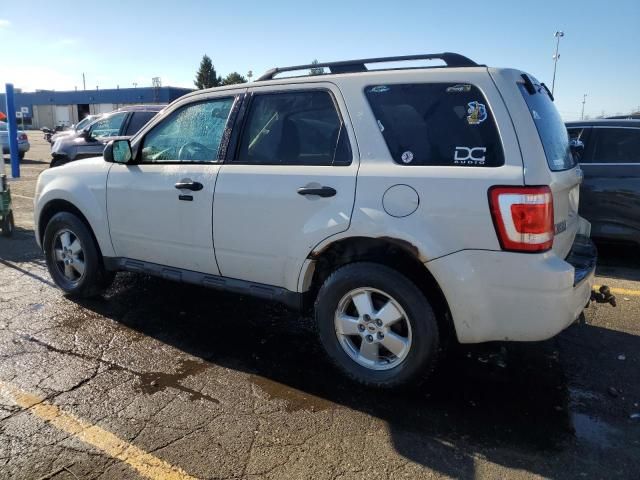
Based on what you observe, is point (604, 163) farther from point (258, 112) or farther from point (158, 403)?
point (158, 403)

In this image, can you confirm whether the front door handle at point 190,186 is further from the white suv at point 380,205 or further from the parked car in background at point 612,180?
the parked car in background at point 612,180

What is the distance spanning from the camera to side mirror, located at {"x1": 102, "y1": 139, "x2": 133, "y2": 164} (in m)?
4.36

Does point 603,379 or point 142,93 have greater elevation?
point 142,93

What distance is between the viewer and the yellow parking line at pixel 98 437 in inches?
103

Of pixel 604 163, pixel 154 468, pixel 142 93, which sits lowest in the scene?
pixel 154 468

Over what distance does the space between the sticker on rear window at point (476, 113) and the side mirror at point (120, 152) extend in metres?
2.72

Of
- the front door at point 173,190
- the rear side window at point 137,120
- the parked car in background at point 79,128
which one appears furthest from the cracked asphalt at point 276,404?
the parked car in background at point 79,128

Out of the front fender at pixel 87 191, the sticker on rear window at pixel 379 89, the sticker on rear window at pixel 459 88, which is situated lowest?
the front fender at pixel 87 191

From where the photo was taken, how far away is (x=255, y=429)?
2973 mm

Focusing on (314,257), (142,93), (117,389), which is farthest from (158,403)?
(142,93)

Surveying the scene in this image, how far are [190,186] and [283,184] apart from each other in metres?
0.80

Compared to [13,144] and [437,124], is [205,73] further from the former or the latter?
[437,124]

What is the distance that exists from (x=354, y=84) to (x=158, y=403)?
7.56 ft

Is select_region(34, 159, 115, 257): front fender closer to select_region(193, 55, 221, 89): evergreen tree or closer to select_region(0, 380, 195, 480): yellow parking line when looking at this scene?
select_region(0, 380, 195, 480): yellow parking line
